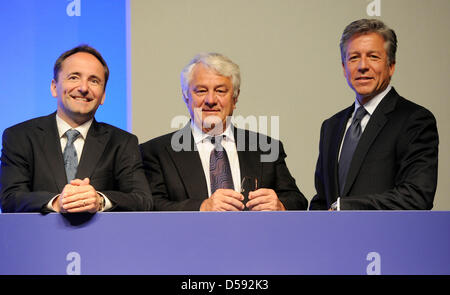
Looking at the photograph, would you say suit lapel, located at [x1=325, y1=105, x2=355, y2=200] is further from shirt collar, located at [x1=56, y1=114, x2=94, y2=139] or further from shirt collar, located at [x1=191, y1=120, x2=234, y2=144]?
shirt collar, located at [x1=56, y1=114, x2=94, y2=139]

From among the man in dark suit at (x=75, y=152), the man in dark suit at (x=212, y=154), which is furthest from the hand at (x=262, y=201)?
the man in dark suit at (x=75, y=152)

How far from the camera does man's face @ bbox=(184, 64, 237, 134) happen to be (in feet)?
8.30

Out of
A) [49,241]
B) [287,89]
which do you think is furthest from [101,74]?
[287,89]

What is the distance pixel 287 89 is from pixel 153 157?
1.31m

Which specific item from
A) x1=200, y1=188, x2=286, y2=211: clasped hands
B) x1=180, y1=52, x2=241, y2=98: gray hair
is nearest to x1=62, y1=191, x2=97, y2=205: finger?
x1=200, y1=188, x2=286, y2=211: clasped hands

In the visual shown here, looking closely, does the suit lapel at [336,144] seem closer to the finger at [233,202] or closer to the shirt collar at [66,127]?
the finger at [233,202]

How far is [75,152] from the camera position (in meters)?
2.28

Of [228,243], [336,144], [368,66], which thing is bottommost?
[228,243]

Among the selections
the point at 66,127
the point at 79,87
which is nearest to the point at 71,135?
the point at 66,127

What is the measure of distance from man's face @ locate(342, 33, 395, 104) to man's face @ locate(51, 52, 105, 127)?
0.93 meters

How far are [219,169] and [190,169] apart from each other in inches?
4.5

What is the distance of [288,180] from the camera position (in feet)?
8.29

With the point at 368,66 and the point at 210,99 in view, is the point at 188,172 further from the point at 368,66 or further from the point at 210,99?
the point at 368,66

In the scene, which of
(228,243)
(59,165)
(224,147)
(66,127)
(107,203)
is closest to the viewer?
(228,243)
